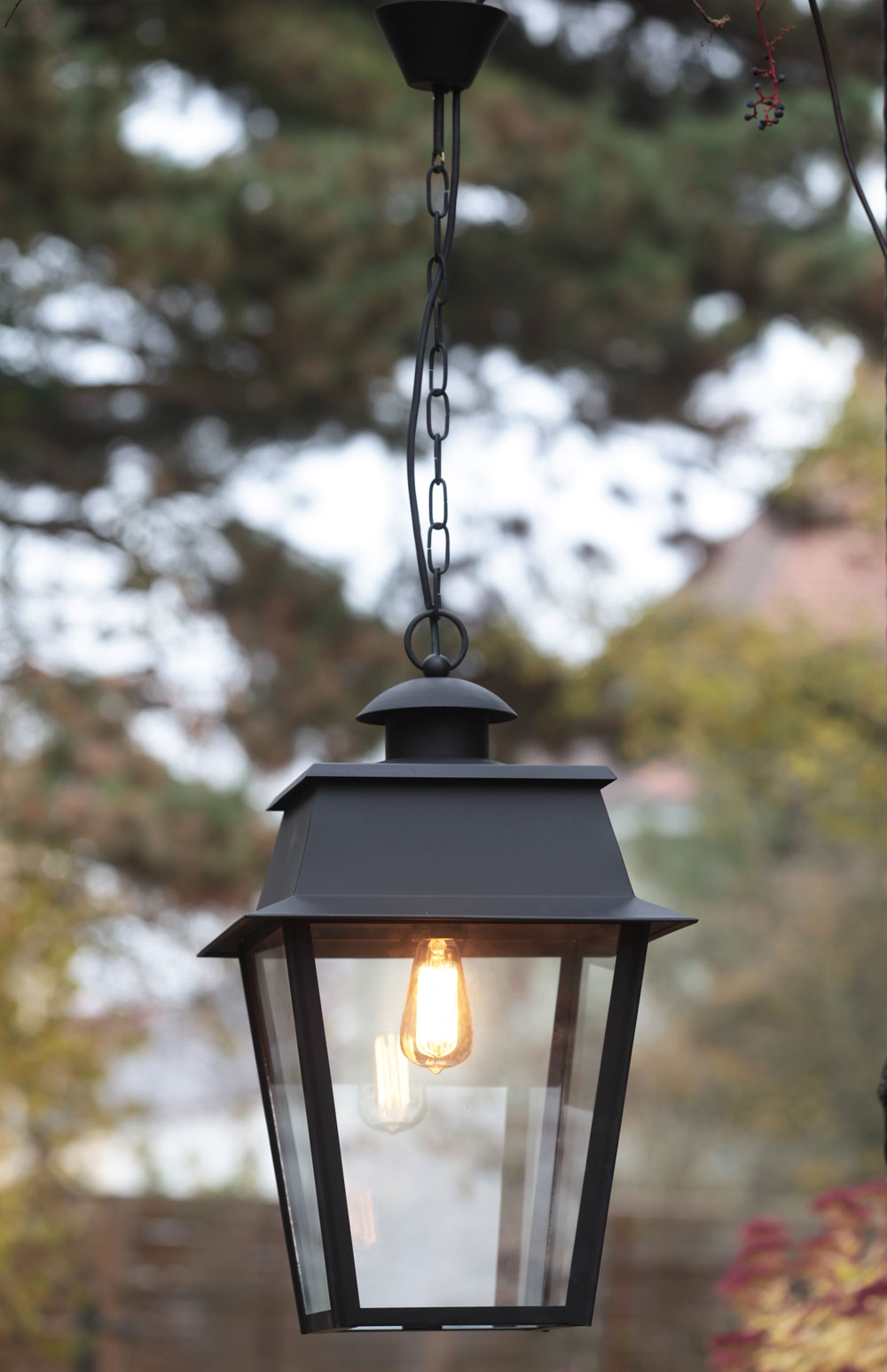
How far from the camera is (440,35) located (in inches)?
54.4

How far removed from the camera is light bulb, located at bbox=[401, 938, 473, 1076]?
113cm

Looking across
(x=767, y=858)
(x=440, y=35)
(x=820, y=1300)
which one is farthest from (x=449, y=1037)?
(x=767, y=858)

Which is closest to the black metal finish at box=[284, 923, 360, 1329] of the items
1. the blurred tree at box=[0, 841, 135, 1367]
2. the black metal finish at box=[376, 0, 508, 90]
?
the black metal finish at box=[376, 0, 508, 90]

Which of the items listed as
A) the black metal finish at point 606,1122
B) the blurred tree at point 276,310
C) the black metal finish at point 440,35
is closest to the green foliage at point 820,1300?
the black metal finish at point 606,1122

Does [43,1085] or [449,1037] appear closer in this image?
[449,1037]

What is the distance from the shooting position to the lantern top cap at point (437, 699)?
4.21ft

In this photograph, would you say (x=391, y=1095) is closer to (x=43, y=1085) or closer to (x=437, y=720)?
(x=437, y=720)

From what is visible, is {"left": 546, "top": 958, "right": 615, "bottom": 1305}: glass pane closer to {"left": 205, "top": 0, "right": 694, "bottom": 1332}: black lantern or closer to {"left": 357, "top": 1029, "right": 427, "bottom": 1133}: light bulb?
{"left": 205, "top": 0, "right": 694, "bottom": 1332}: black lantern

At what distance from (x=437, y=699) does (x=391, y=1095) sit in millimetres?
332

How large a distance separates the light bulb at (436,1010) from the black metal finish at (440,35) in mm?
791

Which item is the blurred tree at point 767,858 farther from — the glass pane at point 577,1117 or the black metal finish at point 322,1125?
the black metal finish at point 322,1125

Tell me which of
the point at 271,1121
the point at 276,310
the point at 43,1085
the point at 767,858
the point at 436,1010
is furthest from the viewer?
the point at 767,858

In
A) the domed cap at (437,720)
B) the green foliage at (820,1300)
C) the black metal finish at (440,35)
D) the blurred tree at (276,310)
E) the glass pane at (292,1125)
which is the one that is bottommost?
the green foliage at (820,1300)

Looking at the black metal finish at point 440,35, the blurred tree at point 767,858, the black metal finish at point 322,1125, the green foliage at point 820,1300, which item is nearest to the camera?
the black metal finish at point 322,1125
